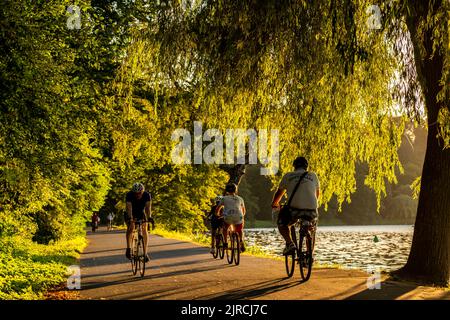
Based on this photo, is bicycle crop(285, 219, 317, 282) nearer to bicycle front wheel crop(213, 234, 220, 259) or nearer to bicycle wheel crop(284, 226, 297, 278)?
bicycle wheel crop(284, 226, 297, 278)

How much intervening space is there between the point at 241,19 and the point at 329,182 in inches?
172

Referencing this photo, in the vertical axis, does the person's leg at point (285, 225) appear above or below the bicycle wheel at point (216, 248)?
above

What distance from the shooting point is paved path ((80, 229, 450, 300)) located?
896 centimetres

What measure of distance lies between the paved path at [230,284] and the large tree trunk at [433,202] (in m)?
1.09

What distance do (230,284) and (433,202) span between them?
4.12m

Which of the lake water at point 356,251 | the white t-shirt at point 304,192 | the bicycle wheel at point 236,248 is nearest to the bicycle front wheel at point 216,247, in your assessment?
the bicycle wheel at point 236,248

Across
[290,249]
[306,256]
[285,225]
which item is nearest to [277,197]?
[285,225]

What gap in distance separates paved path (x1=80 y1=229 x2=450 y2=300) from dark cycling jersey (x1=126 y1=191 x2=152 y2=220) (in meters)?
1.24

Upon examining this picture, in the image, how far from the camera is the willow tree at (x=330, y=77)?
33.0 ft

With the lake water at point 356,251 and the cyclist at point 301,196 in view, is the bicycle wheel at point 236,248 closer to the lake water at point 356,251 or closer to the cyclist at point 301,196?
the cyclist at point 301,196

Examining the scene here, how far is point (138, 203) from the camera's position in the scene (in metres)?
12.0

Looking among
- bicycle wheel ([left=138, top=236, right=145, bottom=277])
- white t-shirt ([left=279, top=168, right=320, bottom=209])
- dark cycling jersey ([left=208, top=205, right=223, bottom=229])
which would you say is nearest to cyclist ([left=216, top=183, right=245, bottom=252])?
dark cycling jersey ([left=208, top=205, right=223, bottom=229])

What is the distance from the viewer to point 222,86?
38.1 feet
